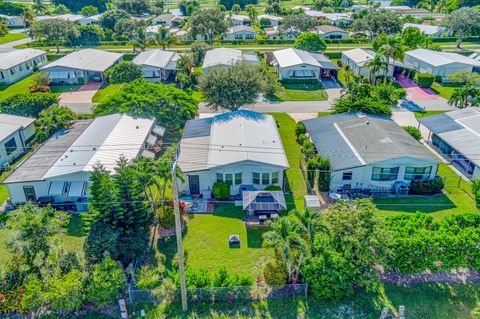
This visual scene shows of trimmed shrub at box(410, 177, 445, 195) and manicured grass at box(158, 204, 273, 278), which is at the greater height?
trimmed shrub at box(410, 177, 445, 195)

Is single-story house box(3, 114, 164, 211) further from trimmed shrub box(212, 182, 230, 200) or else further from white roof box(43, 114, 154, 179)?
trimmed shrub box(212, 182, 230, 200)

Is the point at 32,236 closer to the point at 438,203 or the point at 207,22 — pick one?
the point at 438,203

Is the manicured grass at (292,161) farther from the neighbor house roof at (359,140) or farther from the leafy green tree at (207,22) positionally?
the leafy green tree at (207,22)

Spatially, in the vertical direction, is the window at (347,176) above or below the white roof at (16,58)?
below

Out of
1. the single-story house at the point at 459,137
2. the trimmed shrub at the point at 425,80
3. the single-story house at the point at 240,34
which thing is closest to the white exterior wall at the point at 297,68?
the trimmed shrub at the point at 425,80

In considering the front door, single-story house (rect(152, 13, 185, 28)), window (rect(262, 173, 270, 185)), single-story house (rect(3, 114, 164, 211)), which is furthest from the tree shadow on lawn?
single-story house (rect(152, 13, 185, 28))

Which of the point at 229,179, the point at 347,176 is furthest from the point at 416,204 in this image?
the point at 229,179
